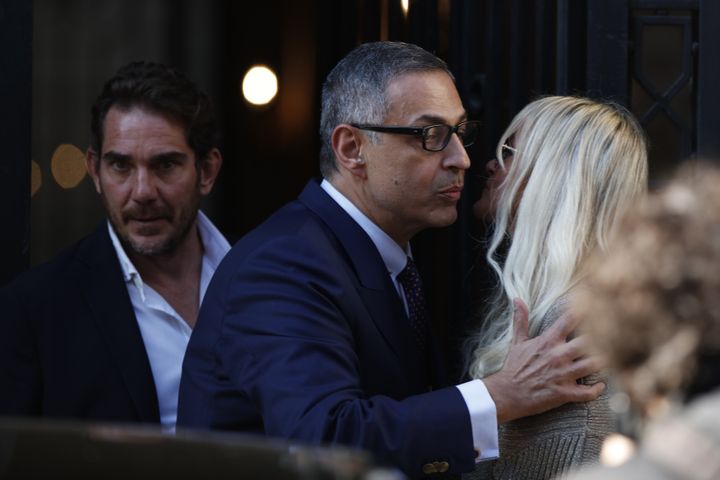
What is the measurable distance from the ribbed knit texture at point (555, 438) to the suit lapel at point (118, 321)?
1.16m

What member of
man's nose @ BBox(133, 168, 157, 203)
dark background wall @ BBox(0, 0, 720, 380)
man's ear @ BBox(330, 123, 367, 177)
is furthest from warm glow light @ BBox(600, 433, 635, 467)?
man's nose @ BBox(133, 168, 157, 203)

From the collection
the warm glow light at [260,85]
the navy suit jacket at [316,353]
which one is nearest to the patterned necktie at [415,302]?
the navy suit jacket at [316,353]

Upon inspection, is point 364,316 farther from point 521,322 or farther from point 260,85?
point 260,85

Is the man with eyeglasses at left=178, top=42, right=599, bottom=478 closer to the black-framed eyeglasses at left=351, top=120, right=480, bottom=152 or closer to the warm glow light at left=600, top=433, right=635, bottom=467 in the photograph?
the black-framed eyeglasses at left=351, top=120, right=480, bottom=152

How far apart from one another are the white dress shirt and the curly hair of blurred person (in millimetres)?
2461

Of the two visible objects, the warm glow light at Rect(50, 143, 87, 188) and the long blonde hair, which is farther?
the warm glow light at Rect(50, 143, 87, 188)

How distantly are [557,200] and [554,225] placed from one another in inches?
3.0

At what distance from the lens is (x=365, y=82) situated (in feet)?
12.2

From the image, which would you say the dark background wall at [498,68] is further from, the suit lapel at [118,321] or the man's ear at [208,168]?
the man's ear at [208,168]

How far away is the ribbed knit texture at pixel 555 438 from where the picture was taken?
3197 mm

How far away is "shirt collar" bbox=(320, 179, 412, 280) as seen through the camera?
3.64 meters

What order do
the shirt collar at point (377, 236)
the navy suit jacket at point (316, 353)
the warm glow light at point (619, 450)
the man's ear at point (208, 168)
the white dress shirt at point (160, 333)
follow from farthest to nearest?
the man's ear at point (208, 168), the white dress shirt at point (160, 333), the shirt collar at point (377, 236), the navy suit jacket at point (316, 353), the warm glow light at point (619, 450)

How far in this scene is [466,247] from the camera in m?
4.87

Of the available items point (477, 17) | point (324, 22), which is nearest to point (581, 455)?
point (477, 17)
